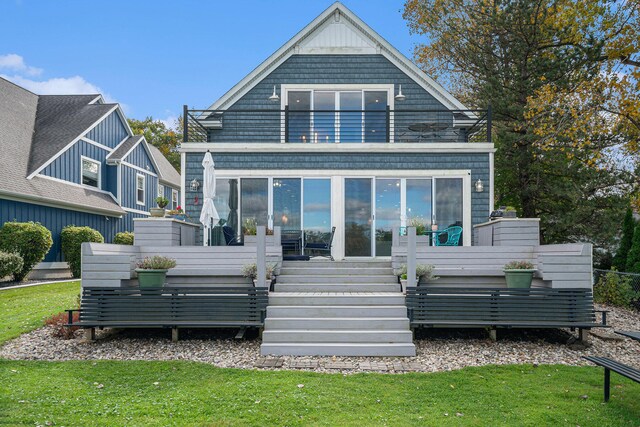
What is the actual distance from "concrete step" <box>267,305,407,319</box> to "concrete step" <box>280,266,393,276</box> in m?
1.52

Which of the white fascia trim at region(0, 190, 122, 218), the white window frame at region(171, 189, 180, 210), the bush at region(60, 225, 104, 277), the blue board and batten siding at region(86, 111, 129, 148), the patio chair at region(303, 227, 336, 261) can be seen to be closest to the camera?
the patio chair at region(303, 227, 336, 261)

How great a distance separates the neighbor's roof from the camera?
47.9 ft

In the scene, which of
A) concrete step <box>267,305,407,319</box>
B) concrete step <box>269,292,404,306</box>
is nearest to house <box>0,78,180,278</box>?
concrete step <box>269,292,404,306</box>

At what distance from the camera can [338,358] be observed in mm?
6426

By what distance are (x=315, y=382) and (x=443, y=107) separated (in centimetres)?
1008

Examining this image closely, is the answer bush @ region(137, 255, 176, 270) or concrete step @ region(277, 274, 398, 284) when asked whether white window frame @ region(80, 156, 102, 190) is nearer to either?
bush @ region(137, 255, 176, 270)

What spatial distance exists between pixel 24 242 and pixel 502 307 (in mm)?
12663

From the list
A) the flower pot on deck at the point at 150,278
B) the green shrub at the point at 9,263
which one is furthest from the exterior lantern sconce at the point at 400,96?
the green shrub at the point at 9,263

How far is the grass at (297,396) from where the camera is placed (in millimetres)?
4348

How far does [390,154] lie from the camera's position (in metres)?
11.8

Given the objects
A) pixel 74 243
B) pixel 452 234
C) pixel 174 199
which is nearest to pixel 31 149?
pixel 74 243

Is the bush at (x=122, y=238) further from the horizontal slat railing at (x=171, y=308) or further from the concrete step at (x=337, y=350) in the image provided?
the concrete step at (x=337, y=350)

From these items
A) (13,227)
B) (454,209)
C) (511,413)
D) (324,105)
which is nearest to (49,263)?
(13,227)

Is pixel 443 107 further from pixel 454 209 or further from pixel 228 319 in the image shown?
pixel 228 319
